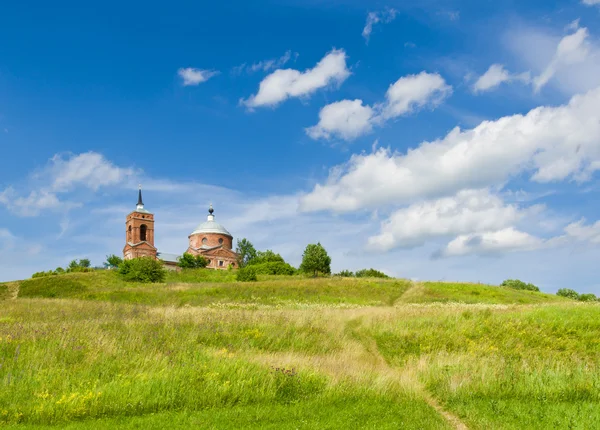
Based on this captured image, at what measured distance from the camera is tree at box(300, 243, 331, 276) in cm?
6247

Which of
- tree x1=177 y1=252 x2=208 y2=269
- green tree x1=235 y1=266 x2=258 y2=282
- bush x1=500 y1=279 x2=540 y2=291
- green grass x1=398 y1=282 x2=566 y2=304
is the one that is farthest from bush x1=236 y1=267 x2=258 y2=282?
bush x1=500 y1=279 x2=540 y2=291

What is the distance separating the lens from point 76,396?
27.6 ft

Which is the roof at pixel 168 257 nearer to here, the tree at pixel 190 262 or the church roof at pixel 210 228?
the church roof at pixel 210 228

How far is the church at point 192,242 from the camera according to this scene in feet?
308

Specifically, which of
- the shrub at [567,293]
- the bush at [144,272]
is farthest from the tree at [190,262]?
the shrub at [567,293]

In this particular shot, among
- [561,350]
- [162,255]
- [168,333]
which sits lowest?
[561,350]

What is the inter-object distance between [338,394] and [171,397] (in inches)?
135

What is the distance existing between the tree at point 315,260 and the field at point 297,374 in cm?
4347

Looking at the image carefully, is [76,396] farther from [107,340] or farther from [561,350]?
[561,350]

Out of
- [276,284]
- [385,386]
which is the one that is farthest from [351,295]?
[385,386]

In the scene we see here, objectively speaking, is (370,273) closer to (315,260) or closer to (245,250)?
(315,260)

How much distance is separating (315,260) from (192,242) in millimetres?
45167

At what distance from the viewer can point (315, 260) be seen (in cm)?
6253

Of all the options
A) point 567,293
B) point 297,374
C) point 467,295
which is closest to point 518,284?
point 567,293
